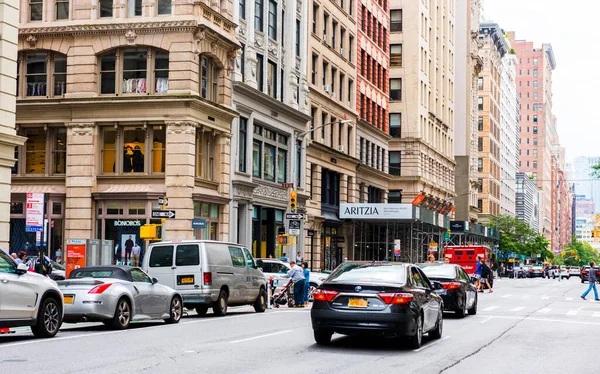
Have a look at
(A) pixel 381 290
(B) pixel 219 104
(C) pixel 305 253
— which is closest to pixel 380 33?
(C) pixel 305 253

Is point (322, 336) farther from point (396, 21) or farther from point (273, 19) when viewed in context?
point (396, 21)

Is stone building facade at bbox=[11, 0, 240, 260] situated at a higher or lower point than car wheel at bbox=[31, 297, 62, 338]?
higher

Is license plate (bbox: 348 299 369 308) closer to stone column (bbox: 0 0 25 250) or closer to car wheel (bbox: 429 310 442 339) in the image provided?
car wheel (bbox: 429 310 442 339)

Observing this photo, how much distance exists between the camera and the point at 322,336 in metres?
16.4

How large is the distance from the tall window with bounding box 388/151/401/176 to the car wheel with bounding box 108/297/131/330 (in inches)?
2481

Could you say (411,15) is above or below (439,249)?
above

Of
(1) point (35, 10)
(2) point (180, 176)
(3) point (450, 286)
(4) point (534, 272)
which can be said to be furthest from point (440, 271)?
(4) point (534, 272)

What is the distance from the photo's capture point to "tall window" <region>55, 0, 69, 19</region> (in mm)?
41000

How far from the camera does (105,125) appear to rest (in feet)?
131

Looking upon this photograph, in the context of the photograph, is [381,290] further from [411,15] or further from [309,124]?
[411,15]

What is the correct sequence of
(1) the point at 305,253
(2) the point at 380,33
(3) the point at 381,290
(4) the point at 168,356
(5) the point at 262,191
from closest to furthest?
1. (4) the point at 168,356
2. (3) the point at 381,290
3. (5) the point at 262,191
4. (1) the point at 305,253
5. (2) the point at 380,33

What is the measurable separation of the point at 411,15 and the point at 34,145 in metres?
48.8

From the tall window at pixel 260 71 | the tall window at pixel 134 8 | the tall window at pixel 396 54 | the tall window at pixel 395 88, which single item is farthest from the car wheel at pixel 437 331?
the tall window at pixel 396 54

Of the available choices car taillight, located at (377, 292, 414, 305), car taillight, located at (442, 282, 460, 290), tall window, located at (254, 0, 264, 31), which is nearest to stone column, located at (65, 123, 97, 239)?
tall window, located at (254, 0, 264, 31)
